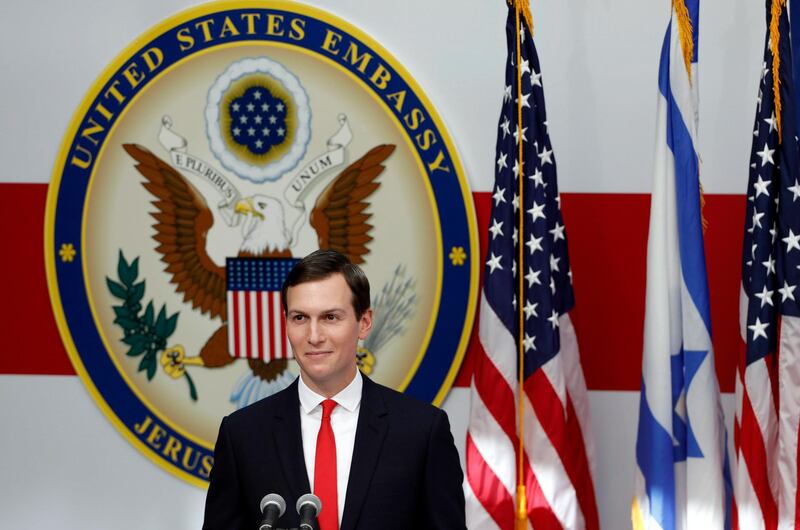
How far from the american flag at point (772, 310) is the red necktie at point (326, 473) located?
1.50 meters

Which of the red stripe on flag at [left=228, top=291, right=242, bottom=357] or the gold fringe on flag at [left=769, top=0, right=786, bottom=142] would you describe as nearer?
the gold fringe on flag at [left=769, top=0, right=786, bottom=142]

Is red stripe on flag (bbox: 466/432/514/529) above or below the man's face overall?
below

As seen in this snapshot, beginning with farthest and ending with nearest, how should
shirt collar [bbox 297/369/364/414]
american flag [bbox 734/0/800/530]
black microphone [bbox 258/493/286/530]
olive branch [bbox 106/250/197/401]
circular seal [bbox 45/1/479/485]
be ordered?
olive branch [bbox 106/250/197/401]
circular seal [bbox 45/1/479/485]
american flag [bbox 734/0/800/530]
shirt collar [bbox 297/369/364/414]
black microphone [bbox 258/493/286/530]

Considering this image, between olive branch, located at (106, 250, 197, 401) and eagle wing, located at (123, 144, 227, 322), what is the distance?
4.7 inches

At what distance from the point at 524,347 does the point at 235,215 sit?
114 cm

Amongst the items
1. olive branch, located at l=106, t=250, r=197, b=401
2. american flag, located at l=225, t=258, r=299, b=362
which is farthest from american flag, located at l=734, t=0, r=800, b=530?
olive branch, located at l=106, t=250, r=197, b=401

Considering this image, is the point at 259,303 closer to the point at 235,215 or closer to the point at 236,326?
the point at 236,326

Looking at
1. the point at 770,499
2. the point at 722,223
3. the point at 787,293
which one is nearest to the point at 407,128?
the point at 722,223

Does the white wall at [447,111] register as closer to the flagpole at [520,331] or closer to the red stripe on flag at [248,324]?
the flagpole at [520,331]

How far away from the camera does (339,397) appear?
184cm

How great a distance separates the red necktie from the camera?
69.6 inches

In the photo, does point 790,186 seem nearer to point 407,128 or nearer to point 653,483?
point 653,483

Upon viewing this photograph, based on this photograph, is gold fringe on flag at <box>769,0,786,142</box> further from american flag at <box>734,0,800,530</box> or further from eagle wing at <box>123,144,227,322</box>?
eagle wing at <box>123,144,227,322</box>

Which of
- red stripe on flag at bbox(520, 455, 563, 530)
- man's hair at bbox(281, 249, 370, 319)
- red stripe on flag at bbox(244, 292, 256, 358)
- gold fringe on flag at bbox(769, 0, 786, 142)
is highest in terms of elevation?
gold fringe on flag at bbox(769, 0, 786, 142)
